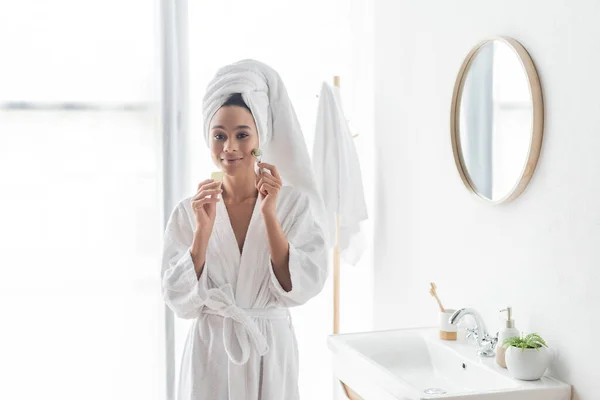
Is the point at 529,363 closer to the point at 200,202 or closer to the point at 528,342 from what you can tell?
the point at 528,342

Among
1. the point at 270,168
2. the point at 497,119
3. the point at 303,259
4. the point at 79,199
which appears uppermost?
the point at 497,119

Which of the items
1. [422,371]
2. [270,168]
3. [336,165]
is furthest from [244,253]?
[336,165]

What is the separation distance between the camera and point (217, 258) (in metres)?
2.07

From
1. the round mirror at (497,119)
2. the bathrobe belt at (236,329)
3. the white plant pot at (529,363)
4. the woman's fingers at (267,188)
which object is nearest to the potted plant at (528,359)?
the white plant pot at (529,363)

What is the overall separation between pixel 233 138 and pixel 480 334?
941 mm

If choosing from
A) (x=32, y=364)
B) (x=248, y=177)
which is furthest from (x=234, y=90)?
(x=32, y=364)

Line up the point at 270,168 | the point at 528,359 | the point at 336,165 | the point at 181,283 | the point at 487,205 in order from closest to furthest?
the point at 528,359, the point at 181,283, the point at 270,168, the point at 487,205, the point at 336,165

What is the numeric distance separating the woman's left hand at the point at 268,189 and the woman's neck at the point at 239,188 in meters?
0.08

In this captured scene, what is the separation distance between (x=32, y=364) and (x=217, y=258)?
57.5 inches

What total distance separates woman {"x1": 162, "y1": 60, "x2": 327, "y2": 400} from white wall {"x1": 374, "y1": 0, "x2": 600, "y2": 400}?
21.7 inches

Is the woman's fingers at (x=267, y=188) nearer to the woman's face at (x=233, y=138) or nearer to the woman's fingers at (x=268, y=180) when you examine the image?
the woman's fingers at (x=268, y=180)

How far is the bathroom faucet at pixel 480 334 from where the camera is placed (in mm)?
2064

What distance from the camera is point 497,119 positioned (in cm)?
213

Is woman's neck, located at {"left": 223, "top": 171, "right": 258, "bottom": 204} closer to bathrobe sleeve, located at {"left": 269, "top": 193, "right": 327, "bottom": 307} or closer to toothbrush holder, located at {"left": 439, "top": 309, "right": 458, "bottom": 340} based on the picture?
bathrobe sleeve, located at {"left": 269, "top": 193, "right": 327, "bottom": 307}
